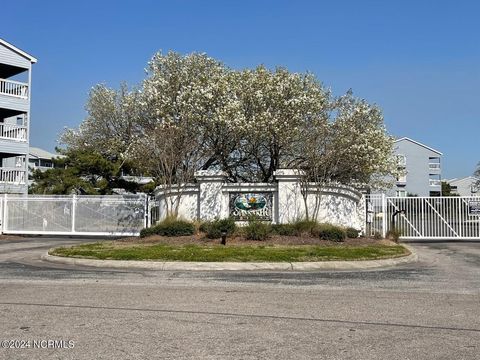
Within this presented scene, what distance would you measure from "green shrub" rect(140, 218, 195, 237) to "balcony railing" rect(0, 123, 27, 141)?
17.3 m

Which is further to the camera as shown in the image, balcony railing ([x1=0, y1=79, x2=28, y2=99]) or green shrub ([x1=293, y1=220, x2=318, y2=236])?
balcony railing ([x1=0, y1=79, x2=28, y2=99])

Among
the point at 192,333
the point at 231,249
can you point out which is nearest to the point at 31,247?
the point at 231,249

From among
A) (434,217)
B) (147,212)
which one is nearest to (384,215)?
(434,217)

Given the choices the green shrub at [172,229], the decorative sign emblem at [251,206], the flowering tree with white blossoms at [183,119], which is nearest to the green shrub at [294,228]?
the decorative sign emblem at [251,206]

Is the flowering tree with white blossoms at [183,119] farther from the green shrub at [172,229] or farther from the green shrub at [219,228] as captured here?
the green shrub at [219,228]

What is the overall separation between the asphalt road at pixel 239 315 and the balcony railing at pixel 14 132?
22.9 meters

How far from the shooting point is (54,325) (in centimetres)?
697

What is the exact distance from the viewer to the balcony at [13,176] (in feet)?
111

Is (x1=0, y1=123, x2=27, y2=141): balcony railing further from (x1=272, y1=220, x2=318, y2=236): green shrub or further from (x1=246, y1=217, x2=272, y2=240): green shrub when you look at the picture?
(x1=272, y1=220, x2=318, y2=236): green shrub

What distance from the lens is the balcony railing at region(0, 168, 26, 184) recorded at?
111 ft

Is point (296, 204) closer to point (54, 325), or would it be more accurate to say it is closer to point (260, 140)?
point (260, 140)

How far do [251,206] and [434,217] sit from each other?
346 inches

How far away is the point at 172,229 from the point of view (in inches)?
774

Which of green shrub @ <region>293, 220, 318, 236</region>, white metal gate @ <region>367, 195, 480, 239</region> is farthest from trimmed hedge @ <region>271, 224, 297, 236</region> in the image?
white metal gate @ <region>367, 195, 480, 239</region>
